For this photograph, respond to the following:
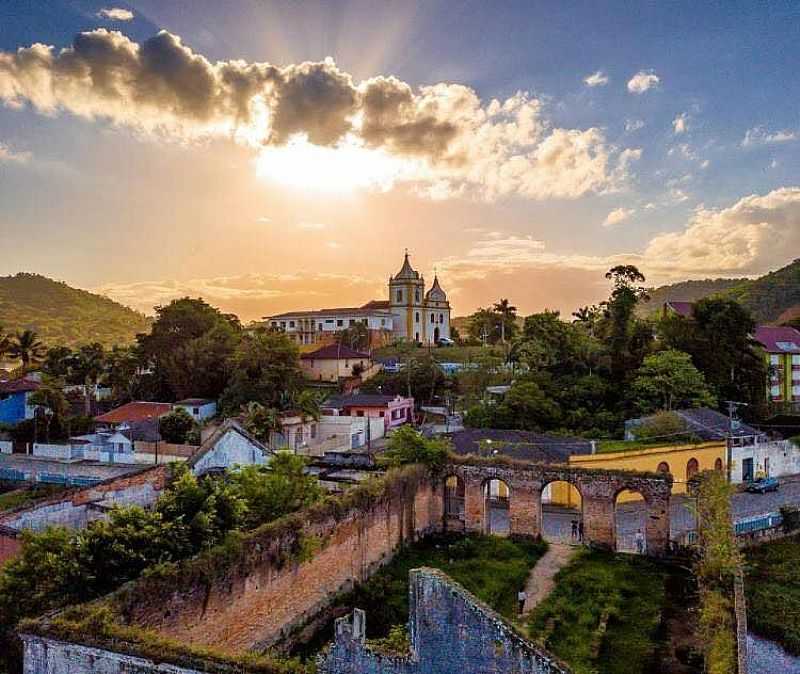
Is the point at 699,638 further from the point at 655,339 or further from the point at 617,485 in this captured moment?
the point at 655,339

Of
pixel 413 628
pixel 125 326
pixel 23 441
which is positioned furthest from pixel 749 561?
pixel 125 326

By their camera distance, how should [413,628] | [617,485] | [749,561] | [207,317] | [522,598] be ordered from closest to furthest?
[413,628], [522,598], [617,485], [749,561], [207,317]

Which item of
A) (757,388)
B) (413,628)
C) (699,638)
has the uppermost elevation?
(757,388)

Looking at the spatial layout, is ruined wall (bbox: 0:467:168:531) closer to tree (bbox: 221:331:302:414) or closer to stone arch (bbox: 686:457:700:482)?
tree (bbox: 221:331:302:414)

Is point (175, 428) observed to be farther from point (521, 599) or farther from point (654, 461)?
point (654, 461)

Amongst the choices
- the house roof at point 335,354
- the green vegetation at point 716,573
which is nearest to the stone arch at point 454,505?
the green vegetation at point 716,573

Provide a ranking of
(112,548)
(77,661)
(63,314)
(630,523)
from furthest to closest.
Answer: (63,314), (630,523), (112,548), (77,661)

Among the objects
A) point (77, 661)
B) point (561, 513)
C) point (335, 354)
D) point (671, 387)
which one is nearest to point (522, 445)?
point (561, 513)
